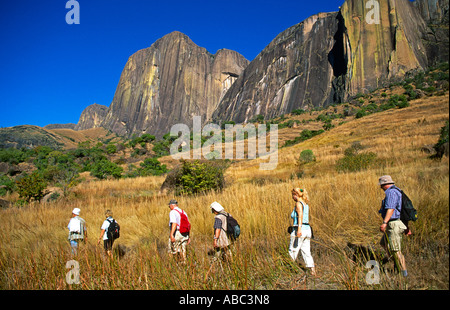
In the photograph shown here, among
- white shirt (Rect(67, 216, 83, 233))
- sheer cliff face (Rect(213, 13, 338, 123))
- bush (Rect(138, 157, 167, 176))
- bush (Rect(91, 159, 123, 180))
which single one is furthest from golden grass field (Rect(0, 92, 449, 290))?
sheer cliff face (Rect(213, 13, 338, 123))

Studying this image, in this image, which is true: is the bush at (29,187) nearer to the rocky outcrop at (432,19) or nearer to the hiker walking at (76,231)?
the hiker walking at (76,231)

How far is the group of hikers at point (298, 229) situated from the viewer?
8.71ft

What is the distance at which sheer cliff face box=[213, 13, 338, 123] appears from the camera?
80.6m

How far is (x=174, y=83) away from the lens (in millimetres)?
134750

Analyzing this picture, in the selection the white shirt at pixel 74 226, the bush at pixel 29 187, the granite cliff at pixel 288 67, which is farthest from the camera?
the granite cliff at pixel 288 67

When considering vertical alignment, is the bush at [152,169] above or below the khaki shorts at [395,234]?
above

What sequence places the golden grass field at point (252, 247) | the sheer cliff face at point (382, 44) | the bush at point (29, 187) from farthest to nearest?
the sheer cliff face at point (382, 44)
the bush at point (29, 187)
the golden grass field at point (252, 247)

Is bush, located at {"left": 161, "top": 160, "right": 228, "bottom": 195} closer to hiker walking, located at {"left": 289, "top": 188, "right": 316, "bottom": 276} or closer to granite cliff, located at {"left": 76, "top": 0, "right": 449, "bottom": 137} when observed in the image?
hiker walking, located at {"left": 289, "top": 188, "right": 316, "bottom": 276}

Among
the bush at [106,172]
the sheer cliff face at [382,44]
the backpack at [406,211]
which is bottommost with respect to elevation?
the backpack at [406,211]

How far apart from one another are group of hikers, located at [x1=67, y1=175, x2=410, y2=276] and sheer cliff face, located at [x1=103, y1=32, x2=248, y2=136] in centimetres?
12643

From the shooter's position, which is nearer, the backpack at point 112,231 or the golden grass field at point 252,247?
the golden grass field at point 252,247

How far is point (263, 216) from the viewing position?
5164 millimetres

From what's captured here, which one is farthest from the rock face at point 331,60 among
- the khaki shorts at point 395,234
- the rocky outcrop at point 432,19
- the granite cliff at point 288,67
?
the khaki shorts at point 395,234

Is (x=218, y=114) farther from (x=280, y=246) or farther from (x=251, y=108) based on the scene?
(x=280, y=246)
